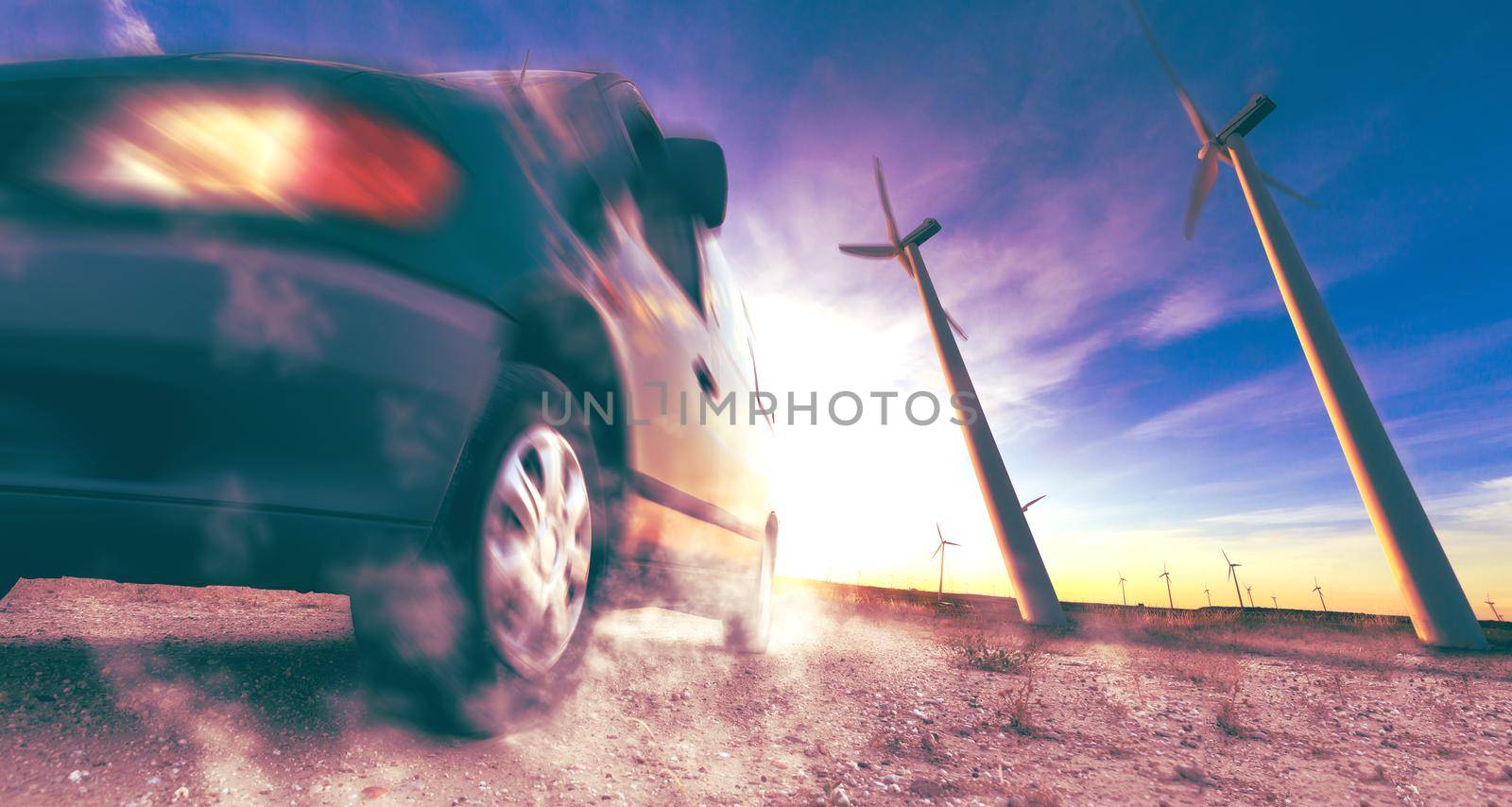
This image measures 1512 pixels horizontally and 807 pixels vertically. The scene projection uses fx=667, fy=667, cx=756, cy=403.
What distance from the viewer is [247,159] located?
53.2 inches

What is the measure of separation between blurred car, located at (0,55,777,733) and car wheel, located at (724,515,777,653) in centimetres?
202

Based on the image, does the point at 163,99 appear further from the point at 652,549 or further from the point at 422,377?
the point at 652,549

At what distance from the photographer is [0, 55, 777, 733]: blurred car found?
4.03 ft

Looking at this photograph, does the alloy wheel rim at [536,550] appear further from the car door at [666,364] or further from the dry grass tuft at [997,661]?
the dry grass tuft at [997,661]

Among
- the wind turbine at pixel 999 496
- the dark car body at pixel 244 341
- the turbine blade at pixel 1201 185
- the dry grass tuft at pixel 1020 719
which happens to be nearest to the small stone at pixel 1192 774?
the dry grass tuft at pixel 1020 719

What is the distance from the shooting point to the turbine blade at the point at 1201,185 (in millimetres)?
14164

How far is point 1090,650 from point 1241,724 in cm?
322

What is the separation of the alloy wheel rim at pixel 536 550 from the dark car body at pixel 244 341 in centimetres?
22

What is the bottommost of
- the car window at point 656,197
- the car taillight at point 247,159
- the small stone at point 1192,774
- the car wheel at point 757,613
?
the small stone at point 1192,774

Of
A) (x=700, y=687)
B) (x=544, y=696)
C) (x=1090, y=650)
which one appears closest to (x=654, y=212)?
(x=544, y=696)

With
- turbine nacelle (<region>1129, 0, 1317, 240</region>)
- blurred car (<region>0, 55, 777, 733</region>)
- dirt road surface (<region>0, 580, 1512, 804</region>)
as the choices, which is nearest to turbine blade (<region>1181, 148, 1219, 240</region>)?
turbine nacelle (<region>1129, 0, 1317, 240</region>)

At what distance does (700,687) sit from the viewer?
2.97m

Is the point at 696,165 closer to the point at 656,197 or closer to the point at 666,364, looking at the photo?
the point at 656,197

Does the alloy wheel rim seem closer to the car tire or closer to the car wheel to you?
the car tire
